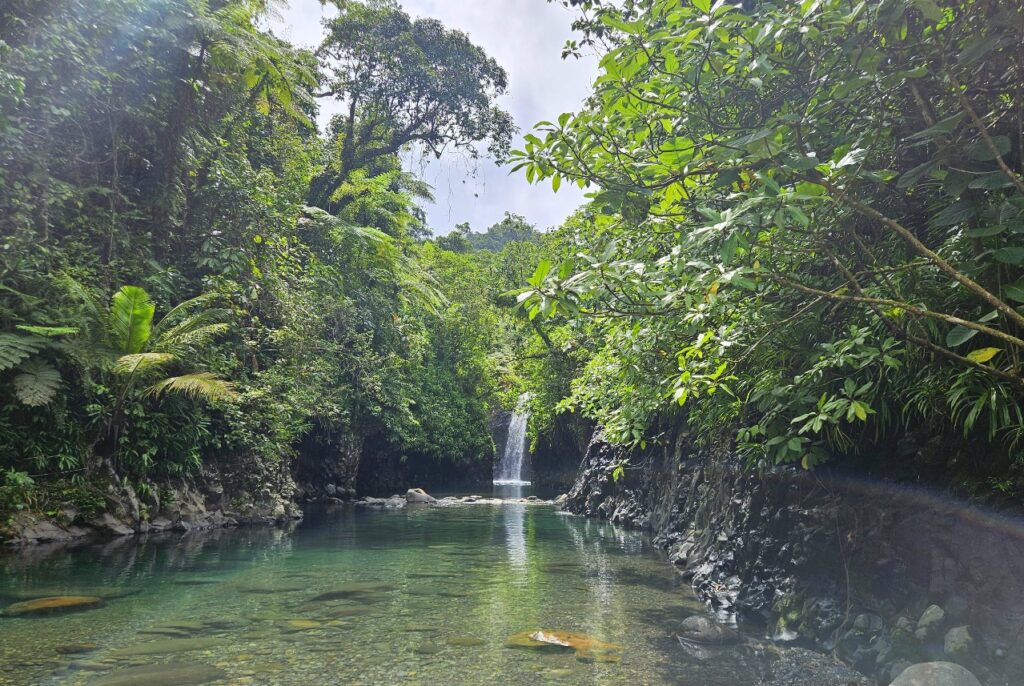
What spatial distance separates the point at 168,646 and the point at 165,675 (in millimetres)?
704

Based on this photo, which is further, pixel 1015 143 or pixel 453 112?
pixel 453 112

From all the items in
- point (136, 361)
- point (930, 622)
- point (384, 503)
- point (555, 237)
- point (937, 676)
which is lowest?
point (384, 503)

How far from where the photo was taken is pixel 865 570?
15.1 ft

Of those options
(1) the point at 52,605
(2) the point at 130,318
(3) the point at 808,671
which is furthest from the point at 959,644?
(2) the point at 130,318

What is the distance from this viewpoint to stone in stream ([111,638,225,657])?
177 inches

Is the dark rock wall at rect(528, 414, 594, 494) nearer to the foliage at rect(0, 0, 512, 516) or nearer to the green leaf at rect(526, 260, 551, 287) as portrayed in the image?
the foliage at rect(0, 0, 512, 516)

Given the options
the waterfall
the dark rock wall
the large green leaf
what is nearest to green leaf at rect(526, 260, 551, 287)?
the large green leaf

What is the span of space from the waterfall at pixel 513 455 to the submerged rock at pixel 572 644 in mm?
26736

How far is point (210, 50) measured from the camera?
11070 mm

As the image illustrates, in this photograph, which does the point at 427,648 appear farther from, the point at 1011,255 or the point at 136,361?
the point at 136,361

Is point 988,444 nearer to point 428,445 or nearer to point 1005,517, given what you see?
point 1005,517

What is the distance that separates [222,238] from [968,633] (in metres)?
12.4

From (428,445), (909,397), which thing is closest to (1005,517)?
(909,397)

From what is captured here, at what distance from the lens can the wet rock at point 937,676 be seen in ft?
10.7
